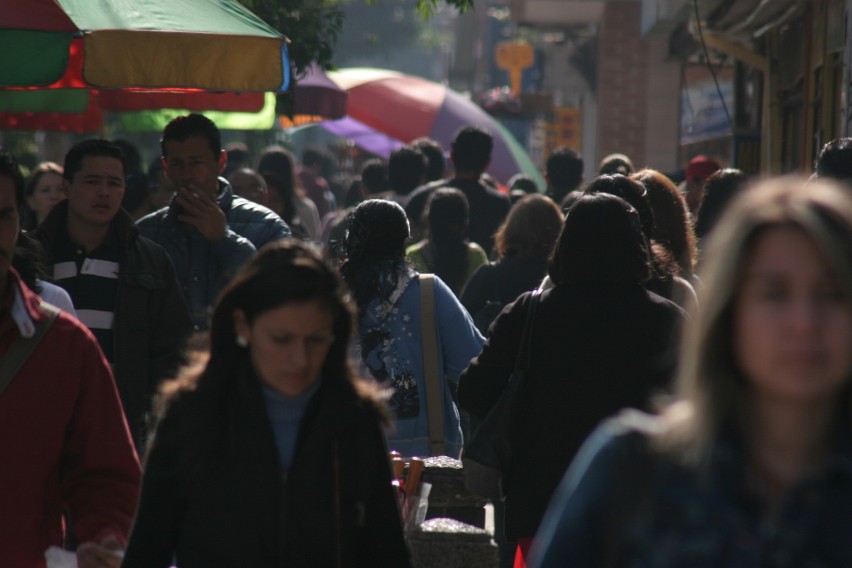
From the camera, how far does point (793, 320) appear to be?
2119 mm

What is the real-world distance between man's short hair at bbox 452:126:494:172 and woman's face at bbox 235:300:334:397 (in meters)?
6.62

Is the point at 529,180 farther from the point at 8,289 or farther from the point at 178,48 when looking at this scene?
the point at 8,289

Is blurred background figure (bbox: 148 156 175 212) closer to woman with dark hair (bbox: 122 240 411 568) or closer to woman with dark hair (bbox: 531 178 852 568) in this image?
woman with dark hair (bbox: 122 240 411 568)

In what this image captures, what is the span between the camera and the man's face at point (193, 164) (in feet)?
22.0

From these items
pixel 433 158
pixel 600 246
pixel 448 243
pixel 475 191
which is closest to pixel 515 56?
pixel 433 158

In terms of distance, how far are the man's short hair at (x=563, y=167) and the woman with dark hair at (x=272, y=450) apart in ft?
25.6

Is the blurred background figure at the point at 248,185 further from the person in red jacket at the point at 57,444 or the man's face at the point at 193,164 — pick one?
the person in red jacket at the point at 57,444

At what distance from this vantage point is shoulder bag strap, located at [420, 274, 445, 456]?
226 inches

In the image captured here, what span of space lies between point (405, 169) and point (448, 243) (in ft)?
8.35

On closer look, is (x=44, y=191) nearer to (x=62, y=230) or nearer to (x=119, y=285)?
(x=62, y=230)

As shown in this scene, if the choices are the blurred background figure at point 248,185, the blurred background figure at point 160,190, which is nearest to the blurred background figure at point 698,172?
the blurred background figure at point 248,185

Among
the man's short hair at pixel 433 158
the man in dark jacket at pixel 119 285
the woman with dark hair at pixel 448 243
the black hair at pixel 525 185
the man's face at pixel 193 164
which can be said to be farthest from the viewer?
the black hair at pixel 525 185

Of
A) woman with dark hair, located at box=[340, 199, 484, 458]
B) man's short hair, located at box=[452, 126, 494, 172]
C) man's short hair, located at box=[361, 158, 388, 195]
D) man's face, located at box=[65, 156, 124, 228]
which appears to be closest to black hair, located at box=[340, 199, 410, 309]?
woman with dark hair, located at box=[340, 199, 484, 458]

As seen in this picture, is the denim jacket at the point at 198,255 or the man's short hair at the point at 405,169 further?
the man's short hair at the point at 405,169
